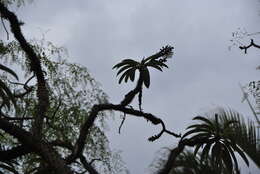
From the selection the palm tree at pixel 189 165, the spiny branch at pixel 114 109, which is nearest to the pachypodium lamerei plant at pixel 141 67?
the spiny branch at pixel 114 109

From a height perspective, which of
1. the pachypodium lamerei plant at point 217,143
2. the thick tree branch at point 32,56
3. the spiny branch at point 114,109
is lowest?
the pachypodium lamerei plant at point 217,143

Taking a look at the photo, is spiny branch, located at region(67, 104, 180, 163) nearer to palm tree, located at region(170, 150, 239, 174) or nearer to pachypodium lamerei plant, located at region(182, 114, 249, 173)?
pachypodium lamerei plant, located at region(182, 114, 249, 173)

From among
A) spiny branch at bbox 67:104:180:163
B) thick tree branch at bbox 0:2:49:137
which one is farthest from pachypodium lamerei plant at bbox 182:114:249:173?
thick tree branch at bbox 0:2:49:137

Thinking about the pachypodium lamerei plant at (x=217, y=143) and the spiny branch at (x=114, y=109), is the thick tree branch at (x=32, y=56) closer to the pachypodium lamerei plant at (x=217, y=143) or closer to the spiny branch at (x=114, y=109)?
the spiny branch at (x=114, y=109)

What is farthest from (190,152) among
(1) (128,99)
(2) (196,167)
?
(1) (128,99)

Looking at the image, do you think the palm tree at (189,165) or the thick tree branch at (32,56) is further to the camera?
the palm tree at (189,165)

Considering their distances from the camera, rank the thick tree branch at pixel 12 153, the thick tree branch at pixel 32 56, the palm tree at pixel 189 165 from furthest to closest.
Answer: the palm tree at pixel 189 165 < the thick tree branch at pixel 32 56 < the thick tree branch at pixel 12 153

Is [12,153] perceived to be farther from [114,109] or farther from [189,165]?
[189,165]

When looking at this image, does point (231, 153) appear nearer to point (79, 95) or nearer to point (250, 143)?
point (250, 143)

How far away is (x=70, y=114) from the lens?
7.09 m

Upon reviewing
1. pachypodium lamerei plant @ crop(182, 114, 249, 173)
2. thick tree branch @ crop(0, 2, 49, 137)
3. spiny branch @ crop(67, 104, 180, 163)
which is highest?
thick tree branch @ crop(0, 2, 49, 137)

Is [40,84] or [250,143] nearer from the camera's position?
[40,84]

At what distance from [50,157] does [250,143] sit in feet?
12.4

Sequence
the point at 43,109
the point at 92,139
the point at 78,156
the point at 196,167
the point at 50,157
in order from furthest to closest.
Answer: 1. the point at 92,139
2. the point at 196,167
3. the point at 43,109
4. the point at 78,156
5. the point at 50,157
